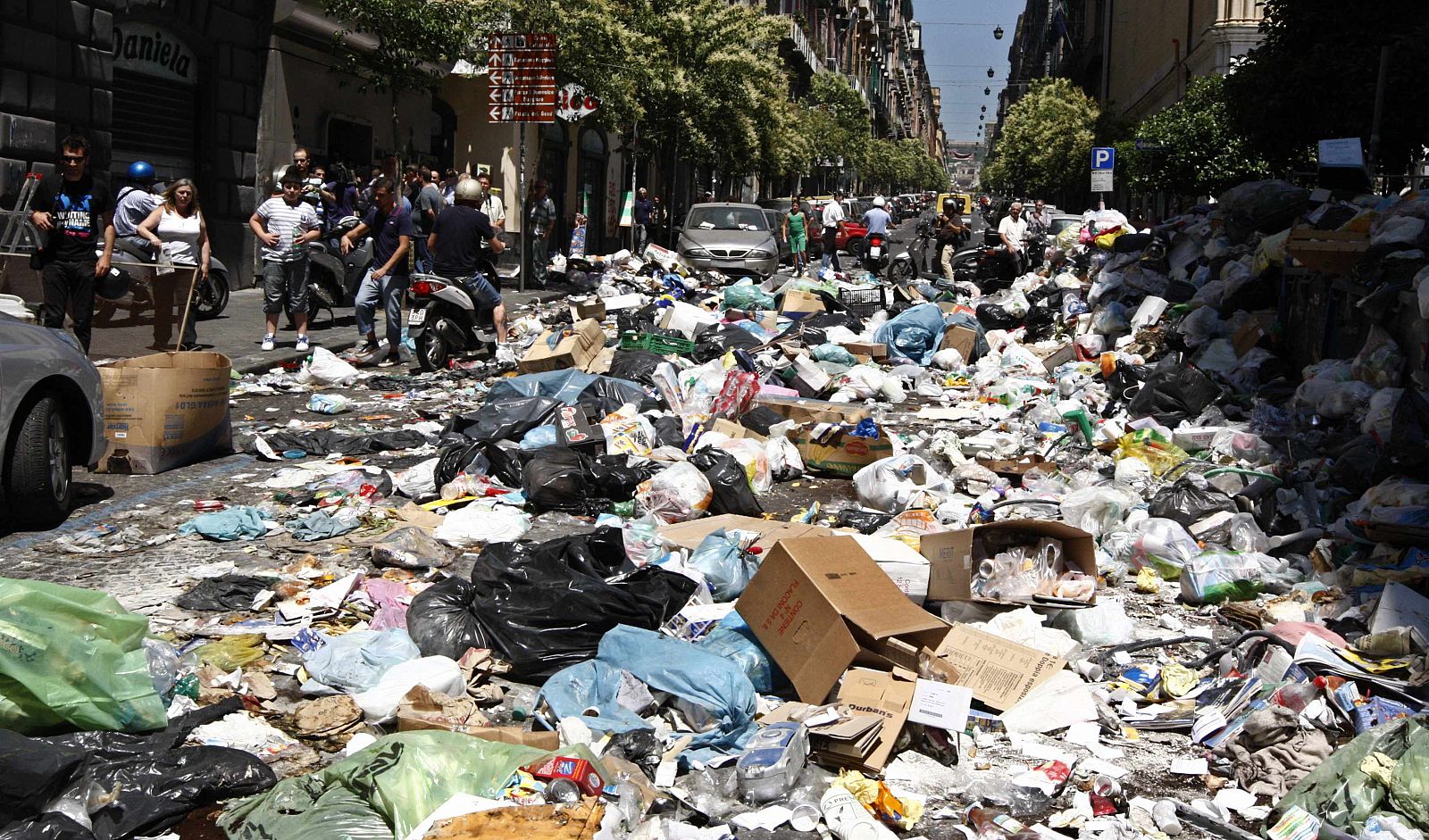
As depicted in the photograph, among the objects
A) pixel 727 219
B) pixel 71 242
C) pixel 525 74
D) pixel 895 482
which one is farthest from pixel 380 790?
pixel 727 219

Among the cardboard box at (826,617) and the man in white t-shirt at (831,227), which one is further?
the man in white t-shirt at (831,227)

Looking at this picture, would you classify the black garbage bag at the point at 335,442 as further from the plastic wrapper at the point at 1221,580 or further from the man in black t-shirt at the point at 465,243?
→ the plastic wrapper at the point at 1221,580

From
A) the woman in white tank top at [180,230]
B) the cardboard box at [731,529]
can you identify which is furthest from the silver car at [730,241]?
the cardboard box at [731,529]

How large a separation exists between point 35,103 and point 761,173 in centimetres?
3007

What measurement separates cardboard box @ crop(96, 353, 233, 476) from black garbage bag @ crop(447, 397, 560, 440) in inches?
59.9

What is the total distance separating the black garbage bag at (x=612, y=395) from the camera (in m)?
9.05

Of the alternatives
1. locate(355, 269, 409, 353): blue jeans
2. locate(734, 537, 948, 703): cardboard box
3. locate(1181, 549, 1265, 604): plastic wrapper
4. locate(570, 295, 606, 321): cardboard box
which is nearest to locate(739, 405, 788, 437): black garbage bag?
locate(1181, 549, 1265, 604): plastic wrapper

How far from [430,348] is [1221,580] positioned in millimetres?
7796

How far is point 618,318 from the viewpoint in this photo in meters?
14.3

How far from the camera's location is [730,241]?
22.6 metres

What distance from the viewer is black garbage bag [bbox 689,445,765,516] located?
23.3 feet

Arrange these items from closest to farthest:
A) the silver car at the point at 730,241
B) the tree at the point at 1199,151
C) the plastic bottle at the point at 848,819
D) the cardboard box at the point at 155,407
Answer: the plastic bottle at the point at 848,819 < the cardboard box at the point at 155,407 < the tree at the point at 1199,151 < the silver car at the point at 730,241

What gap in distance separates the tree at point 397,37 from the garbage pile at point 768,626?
9599 millimetres

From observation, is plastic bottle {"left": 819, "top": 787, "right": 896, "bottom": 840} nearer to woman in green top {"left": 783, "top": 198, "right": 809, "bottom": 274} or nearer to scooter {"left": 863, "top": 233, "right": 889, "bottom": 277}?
scooter {"left": 863, "top": 233, "right": 889, "bottom": 277}
